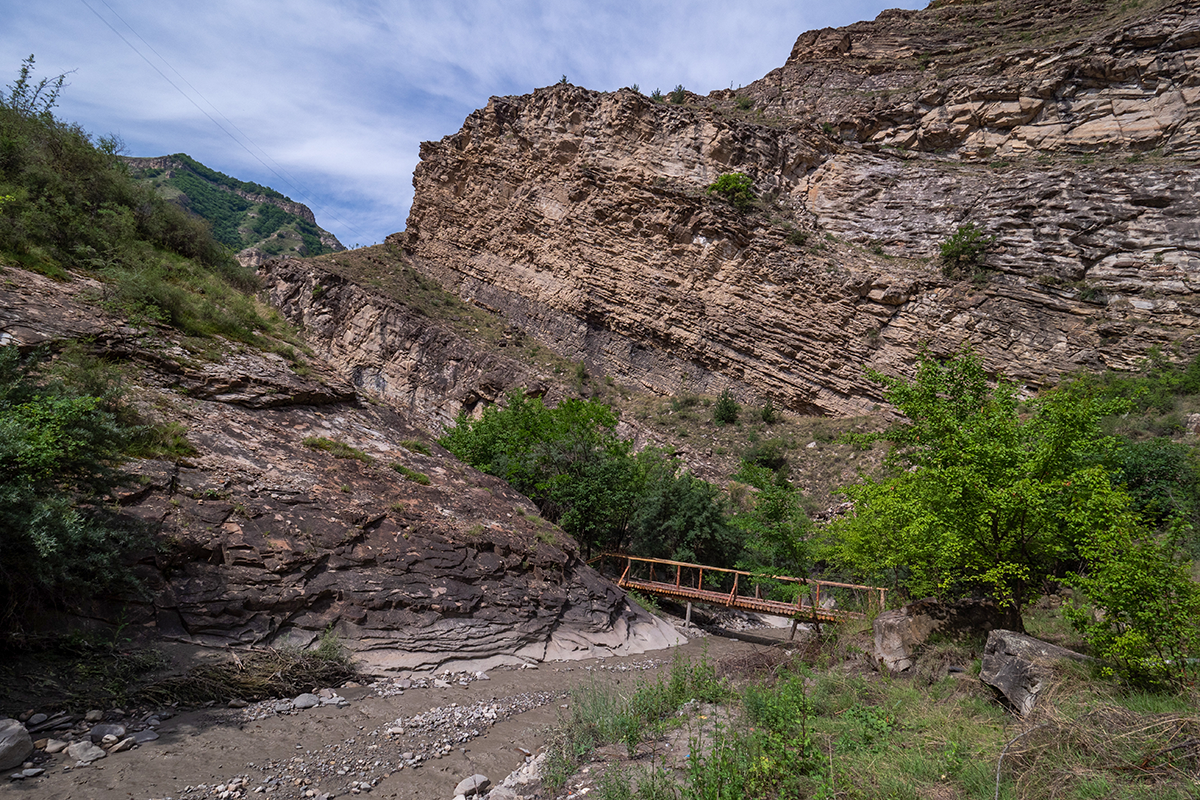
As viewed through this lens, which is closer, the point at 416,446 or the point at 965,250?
the point at 416,446

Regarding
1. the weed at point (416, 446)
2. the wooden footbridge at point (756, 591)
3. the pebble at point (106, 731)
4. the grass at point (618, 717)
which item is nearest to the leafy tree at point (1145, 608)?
the grass at point (618, 717)

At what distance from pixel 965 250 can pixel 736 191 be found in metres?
11.8

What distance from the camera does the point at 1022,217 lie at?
2439cm

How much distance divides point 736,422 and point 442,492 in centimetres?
1938

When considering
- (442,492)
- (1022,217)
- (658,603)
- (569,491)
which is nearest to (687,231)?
(1022,217)

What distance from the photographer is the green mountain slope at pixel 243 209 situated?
257 ft

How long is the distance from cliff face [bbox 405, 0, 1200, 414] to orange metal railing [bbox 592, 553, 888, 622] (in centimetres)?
1336

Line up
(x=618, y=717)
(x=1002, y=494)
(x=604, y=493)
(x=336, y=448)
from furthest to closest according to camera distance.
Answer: (x=604, y=493)
(x=336, y=448)
(x=618, y=717)
(x=1002, y=494)

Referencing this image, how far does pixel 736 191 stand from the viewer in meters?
28.4

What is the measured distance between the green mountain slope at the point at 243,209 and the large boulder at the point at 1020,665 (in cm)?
8649

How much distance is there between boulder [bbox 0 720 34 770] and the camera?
12.4 ft

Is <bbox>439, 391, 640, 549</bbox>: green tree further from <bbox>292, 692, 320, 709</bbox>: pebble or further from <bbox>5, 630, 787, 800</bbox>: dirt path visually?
<bbox>292, 692, 320, 709</bbox>: pebble

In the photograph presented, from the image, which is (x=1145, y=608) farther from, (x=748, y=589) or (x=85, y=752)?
(x=748, y=589)

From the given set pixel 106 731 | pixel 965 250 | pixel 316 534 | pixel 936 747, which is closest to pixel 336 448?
pixel 316 534
